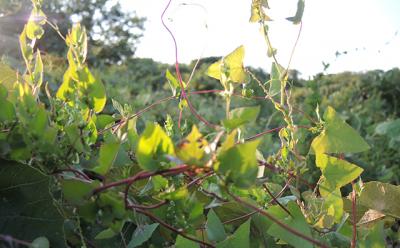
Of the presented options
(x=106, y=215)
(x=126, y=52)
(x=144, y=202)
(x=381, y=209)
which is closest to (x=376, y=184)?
(x=381, y=209)

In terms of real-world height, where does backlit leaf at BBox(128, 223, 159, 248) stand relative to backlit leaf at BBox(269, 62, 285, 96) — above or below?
below

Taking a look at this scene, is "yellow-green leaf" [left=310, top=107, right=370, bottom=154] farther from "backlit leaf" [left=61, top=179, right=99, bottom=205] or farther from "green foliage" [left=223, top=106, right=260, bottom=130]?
"backlit leaf" [left=61, top=179, right=99, bottom=205]

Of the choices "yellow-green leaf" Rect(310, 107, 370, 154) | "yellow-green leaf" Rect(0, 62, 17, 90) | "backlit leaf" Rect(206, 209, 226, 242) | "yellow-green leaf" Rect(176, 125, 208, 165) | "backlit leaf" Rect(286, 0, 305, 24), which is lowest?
"backlit leaf" Rect(206, 209, 226, 242)

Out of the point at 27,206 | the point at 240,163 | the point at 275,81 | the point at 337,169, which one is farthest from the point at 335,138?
the point at 27,206

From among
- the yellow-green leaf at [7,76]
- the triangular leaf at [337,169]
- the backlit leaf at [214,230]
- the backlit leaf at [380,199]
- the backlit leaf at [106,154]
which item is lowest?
the backlit leaf at [380,199]

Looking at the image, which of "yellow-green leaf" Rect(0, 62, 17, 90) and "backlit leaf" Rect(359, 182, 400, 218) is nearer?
"yellow-green leaf" Rect(0, 62, 17, 90)

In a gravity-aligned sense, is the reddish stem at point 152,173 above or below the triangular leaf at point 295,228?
above

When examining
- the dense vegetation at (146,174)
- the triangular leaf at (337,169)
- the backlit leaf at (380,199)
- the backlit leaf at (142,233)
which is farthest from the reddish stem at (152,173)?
the backlit leaf at (380,199)

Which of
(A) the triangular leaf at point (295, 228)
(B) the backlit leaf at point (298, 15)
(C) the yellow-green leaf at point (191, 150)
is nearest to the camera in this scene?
(C) the yellow-green leaf at point (191, 150)

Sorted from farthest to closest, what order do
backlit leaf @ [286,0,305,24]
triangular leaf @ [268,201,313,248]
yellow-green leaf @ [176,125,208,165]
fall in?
backlit leaf @ [286,0,305,24] < triangular leaf @ [268,201,313,248] < yellow-green leaf @ [176,125,208,165]

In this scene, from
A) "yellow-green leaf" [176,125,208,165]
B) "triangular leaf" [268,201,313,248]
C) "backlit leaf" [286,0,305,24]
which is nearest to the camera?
"yellow-green leaf" [176,125,208,165]

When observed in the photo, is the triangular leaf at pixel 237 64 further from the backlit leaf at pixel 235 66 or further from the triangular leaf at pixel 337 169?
the triangular leaf at pixel 337 169

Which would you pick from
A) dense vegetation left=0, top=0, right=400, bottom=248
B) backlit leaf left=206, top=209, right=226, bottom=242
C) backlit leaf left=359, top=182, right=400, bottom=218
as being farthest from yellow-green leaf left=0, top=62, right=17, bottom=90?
backlit leaf left=359, top=182, right=400, bottom=218

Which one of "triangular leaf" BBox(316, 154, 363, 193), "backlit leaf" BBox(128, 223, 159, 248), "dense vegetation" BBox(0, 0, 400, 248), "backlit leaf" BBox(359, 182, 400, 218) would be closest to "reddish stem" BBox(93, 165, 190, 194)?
"dense vegetation" BBox(0, 0, 400, 248)
